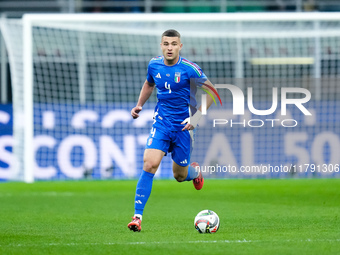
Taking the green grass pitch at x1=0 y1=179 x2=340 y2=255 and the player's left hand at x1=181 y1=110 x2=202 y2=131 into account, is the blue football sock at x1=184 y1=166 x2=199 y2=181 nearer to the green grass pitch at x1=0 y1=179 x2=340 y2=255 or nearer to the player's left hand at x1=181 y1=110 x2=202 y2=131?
the green grass pitch at x1=0 y1=179 x2=340 y2=255

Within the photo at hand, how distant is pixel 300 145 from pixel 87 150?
17.7ft

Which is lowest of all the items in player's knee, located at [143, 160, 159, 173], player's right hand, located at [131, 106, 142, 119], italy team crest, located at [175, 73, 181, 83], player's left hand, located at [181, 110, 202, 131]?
player's knee, located at [143, 160, 159, 173]

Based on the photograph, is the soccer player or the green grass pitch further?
the soccer player

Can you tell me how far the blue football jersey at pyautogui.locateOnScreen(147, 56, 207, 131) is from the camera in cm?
856

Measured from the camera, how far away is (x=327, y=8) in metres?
23.9

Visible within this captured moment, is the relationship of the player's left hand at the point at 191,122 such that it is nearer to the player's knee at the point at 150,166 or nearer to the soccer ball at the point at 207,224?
the player's knee at the point at 150,166

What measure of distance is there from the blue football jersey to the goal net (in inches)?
394

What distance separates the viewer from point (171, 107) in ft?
28.2

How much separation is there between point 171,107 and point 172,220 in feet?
5.19

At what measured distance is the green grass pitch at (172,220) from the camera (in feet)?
21.9

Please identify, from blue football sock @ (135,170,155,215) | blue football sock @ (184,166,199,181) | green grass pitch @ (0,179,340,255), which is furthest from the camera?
blue football sock @ (184,166,199,181)

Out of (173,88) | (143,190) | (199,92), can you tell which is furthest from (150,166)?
(199,92)

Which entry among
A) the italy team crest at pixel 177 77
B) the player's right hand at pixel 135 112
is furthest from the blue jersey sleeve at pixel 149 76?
the player's right hand at pixel 135 112

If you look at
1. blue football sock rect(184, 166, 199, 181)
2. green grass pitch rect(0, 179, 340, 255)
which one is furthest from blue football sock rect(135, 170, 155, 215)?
blue football sock rect(184, 166, 199, 181)
